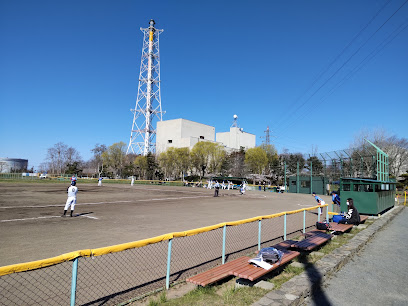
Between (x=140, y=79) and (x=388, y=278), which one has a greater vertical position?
(x=140, y=79)

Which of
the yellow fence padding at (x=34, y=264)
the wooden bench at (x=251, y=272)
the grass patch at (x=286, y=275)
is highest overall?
the yellow fence padding at (x=34, y=264)

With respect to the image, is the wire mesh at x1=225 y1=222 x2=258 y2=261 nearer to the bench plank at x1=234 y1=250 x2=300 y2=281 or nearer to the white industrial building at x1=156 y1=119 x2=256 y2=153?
the bench plank at x1=234 y1=250 x2=300 y2=281

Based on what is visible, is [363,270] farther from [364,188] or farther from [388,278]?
[364,188]

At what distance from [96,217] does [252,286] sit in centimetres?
932

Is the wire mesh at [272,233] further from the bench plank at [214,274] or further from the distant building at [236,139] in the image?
the distant building at [236,139]

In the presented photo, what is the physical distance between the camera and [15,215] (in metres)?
11.5

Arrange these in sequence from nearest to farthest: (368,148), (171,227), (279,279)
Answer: (279,279)
(171,227)
(368,148)

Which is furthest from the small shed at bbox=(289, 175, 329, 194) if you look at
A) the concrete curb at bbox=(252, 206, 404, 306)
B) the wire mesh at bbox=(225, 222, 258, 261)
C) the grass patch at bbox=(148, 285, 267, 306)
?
the grass patch at bbox=(148, 285, 267, 306)

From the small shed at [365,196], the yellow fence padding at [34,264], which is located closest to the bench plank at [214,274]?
the yellow fence padding at [34,264]

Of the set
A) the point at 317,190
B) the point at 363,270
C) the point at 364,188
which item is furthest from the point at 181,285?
the point at 317,190

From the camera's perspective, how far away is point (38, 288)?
4340mm

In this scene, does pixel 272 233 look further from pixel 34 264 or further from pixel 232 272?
pixel 34 264

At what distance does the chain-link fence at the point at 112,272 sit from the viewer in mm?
3788

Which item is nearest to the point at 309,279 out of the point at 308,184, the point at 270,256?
the point at 270,256
